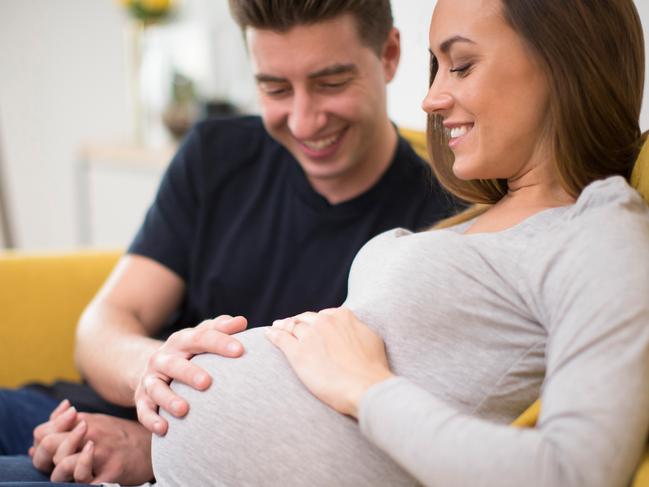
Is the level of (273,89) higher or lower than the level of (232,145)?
higher

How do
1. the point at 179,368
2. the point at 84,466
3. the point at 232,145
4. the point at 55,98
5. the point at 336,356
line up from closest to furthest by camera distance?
the point at 336,356 < the point at 179,368 < the point at 84,466 < the point at 232,145 < the point at 55,98

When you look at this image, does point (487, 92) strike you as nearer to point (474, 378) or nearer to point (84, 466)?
point (474, 378)

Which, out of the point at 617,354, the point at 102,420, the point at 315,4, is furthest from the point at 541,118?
the point at 102,420

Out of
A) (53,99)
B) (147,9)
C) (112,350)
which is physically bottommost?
(112,350)

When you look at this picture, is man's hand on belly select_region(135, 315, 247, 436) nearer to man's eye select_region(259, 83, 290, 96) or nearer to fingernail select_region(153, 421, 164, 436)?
fingernail select_region(153, 421, 164, 436)

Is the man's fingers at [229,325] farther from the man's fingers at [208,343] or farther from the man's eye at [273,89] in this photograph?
the man's eye at [273,89]

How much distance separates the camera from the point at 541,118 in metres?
0.83

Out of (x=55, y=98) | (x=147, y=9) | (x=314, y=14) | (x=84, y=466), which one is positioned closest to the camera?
(x=84, y=466)

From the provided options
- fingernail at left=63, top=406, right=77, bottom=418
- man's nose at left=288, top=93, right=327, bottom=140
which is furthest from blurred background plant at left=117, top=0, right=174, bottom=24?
fingernail at left=63, top=406, right=77, bottom=418

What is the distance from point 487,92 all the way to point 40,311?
1.03 metres

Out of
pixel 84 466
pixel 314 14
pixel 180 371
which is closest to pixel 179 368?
pixel 180 371

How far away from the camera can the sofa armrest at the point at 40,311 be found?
1463 millimetres

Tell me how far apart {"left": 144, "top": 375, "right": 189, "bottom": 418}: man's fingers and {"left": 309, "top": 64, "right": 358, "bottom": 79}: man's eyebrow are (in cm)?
58

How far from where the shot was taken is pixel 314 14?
3.99 ft
